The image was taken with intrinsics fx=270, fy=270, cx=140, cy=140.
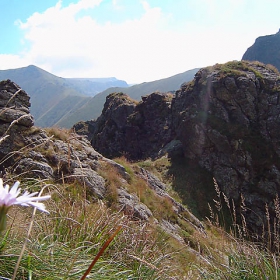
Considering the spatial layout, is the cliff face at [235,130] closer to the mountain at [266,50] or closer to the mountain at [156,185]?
the mountain at [156,185]

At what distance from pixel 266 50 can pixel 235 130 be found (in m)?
88.7

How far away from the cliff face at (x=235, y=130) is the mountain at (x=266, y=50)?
78076mm

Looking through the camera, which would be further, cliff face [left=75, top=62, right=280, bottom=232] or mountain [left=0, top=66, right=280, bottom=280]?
cliff face [left=75, top=62, right=280, bottom=232]

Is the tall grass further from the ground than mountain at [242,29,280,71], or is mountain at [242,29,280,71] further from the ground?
mountain at [242,29,280,71]

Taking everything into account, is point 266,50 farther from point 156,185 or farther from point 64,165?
point 64,165

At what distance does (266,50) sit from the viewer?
300ft

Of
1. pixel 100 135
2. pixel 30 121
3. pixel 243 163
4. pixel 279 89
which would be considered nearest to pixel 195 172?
pixel 243 163

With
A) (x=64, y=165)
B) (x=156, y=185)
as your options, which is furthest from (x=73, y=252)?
(x=156, y=185)

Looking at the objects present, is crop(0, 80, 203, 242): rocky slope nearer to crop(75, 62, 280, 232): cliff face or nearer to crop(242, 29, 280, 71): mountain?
crop(75, 62, 280, 232): cliff face

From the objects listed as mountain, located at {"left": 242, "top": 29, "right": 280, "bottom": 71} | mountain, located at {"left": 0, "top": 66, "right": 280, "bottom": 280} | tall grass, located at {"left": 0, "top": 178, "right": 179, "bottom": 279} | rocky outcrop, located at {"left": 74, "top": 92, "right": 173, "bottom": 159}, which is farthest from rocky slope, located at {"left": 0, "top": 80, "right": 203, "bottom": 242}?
mountain, located at {"left": 242, "top": 29, "right": 280, "bottom": 71}

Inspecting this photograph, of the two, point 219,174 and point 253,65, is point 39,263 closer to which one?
point 219,174

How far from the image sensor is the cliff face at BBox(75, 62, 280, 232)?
581 inches

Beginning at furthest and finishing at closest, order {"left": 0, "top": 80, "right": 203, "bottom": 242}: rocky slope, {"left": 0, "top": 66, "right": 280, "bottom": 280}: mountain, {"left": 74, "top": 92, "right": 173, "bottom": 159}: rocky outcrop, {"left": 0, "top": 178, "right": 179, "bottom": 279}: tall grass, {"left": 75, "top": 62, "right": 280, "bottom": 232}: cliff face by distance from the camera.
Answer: {"left": 74, "top": 92, "right": 173, "bottom": 159}: rocky outcrop < {"left": 75, "top": 62, "right": 280, "bottom": 232}: cliff face < {"left": 0, "top": 80, "right": 203, "bottom": 242}: rocky slope < {"left": 0, "top": 66, "right": 280, "bottom": 280}: mountain < {"left": 0, "top": 178, "right": 179, "bottom": 279}: tall grass

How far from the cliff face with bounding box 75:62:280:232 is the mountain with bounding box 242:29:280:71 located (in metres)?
78.1
